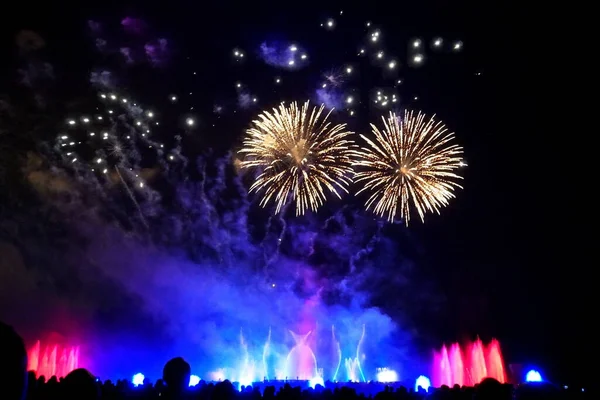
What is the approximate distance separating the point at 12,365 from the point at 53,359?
39.7 meters

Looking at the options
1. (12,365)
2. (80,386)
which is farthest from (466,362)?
(12,365)

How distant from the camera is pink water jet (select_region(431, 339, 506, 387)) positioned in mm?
36062

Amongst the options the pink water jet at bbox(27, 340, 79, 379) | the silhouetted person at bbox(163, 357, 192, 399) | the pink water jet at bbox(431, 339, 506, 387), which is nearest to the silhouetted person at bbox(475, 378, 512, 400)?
the silhouetted person at bbox(163, 357, 192, 399)

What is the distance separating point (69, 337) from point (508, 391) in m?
38.6

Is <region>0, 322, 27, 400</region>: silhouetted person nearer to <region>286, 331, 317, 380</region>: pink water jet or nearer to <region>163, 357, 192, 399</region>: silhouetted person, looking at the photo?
<region>163, 357, 192, 399</region>: silhouetted person

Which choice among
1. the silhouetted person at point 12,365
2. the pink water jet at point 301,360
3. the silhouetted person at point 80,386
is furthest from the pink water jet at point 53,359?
the silhouetted person at point 12,365

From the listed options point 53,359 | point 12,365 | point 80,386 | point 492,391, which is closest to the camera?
point 12,365


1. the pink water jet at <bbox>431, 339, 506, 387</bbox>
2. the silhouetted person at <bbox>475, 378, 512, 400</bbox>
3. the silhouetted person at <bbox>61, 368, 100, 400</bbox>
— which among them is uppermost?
the pink water jet at <bbox>431, 339, 506, 387</bbox>

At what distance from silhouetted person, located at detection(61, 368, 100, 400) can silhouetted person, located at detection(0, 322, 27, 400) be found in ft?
5.12

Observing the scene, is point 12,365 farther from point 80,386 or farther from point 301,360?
point 301,360

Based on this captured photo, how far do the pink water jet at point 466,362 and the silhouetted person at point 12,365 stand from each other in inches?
1561

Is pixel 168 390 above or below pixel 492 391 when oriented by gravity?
above

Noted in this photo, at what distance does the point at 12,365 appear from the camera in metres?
1.44

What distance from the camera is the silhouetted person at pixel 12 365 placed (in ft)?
4.63
